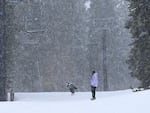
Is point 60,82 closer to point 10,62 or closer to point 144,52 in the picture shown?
point 10,62

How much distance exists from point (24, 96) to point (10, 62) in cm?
407

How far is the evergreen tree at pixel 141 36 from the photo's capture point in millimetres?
32875

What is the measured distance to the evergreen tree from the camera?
32.9 metres

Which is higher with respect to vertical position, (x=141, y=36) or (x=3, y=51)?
(x=141, y=36)

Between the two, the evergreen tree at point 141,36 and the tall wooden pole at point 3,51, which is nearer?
the evergreen tree at point 141,36

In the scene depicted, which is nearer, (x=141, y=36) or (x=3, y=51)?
(x=141, y=36)

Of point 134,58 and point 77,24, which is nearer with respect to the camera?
point 134,58

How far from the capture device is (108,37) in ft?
255

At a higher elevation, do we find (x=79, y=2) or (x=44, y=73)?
(x=79, y=2)

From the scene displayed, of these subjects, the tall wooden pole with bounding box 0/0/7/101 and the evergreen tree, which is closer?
the evergreen tree

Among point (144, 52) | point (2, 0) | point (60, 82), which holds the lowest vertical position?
point (60, 82)

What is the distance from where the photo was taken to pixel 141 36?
3344 centimetres


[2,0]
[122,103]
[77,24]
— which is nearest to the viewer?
[122,103]

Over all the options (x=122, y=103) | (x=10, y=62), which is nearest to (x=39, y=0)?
(x=10, y=62)
